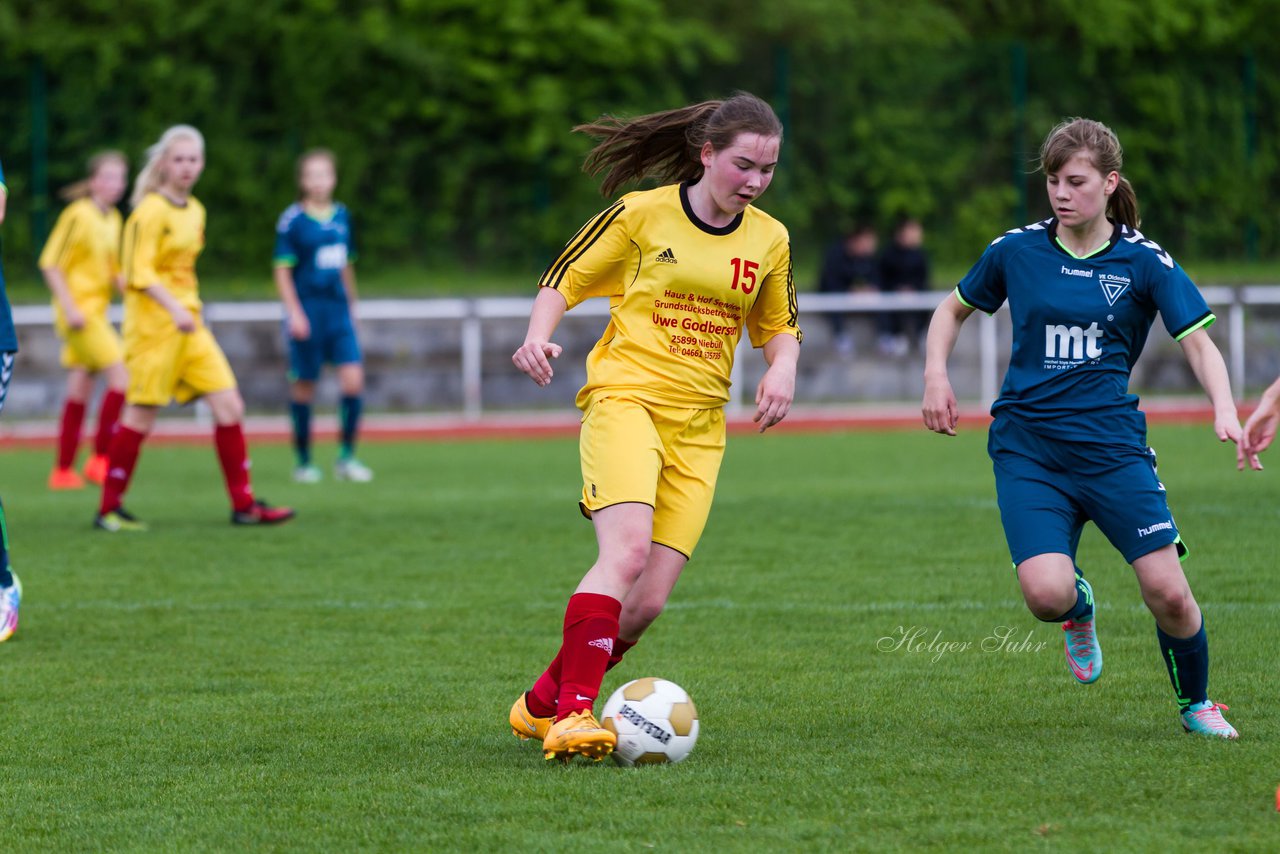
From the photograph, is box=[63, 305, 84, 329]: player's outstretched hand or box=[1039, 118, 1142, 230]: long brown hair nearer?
box=[1039, 118, 1142, 230]: long brown hair

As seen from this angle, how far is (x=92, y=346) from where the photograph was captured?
12.5m

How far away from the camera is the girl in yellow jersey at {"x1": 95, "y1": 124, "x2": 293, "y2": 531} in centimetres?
→ 996

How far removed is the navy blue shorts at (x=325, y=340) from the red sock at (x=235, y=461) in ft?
8.44

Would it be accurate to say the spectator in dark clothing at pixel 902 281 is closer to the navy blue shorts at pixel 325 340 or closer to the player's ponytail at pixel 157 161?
the navy blue shorts at pixel 325 340

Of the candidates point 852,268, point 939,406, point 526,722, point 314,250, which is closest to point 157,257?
point 314,250

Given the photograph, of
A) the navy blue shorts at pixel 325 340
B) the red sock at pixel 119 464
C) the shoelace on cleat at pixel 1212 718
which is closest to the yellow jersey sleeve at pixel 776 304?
the shoelace on cleat at pixel 1212 718

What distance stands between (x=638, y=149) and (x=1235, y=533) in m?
4.93

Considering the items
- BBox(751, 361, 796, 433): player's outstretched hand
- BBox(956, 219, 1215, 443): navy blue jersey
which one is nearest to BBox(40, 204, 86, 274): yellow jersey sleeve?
BBox(751, 361, 796, 433): player's outstretched hand

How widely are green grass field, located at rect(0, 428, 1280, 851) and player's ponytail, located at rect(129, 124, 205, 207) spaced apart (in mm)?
1965

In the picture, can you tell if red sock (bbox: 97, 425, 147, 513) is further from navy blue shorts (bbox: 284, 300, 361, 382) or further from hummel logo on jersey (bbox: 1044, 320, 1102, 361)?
hummel logo on jersey (bbox: 1044, 320, 1102, 361)

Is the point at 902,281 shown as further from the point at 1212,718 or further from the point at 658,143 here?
the point at 1212,718

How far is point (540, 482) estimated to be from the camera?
1274 centimetres

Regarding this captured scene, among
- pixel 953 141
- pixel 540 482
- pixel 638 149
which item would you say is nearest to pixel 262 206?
pixel 953 141

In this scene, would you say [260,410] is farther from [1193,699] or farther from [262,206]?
[1193,699]
